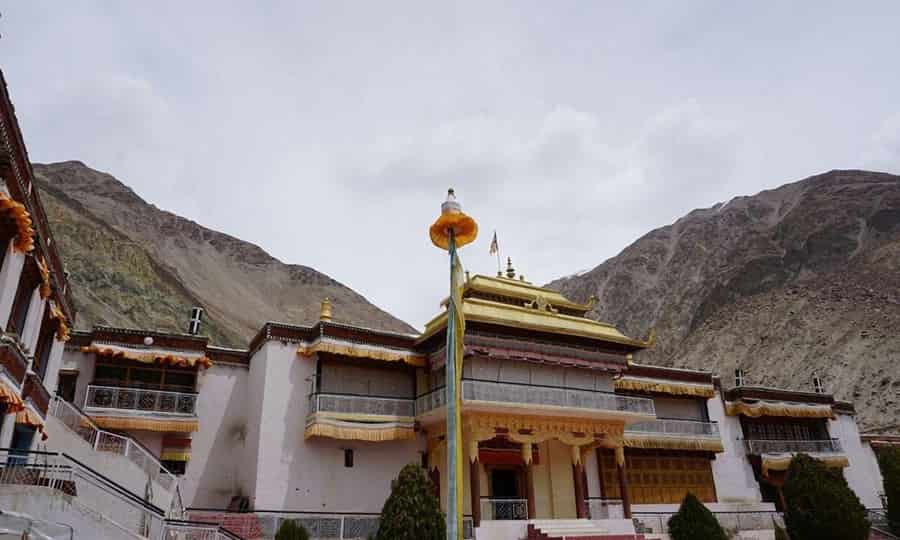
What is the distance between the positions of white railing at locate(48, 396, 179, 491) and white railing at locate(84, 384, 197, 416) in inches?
113

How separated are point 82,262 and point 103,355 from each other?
41.1 meters

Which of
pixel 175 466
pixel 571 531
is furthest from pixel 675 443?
pixel 175 466

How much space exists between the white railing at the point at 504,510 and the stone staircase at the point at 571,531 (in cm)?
134

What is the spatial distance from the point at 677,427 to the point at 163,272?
2185 inches

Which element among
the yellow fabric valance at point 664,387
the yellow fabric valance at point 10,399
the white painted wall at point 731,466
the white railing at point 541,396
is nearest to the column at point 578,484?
the white railing at point 541,396

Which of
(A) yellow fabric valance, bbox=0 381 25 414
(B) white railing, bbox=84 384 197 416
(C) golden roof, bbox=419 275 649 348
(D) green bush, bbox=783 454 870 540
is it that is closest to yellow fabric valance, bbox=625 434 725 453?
(C) golden roof, bbox=419 275 649 348

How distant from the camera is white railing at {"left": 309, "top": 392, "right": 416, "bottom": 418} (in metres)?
19.9

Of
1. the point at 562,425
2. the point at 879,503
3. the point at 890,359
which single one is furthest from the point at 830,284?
the point at 562,425

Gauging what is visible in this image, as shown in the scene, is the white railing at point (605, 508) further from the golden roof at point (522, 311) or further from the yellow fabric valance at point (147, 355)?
the yellow fabric valance at point (147, 355)

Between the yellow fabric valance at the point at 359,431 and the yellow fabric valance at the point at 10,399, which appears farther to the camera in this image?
the yellow fabric valance at the point at 359,431

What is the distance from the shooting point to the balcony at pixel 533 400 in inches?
790

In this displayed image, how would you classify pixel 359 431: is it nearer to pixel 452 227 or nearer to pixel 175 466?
pixel 175 466

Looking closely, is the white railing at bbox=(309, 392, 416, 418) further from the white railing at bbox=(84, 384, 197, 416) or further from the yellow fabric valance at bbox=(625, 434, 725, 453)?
the yellow fabric valance at bbox=(625, 434, 725, 453)

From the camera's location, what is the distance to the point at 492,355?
2116 cm
